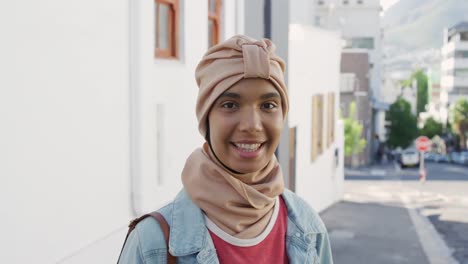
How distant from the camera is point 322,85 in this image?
2009 cm

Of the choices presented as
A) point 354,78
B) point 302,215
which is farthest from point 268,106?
point 354,78

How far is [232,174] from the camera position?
6.95ft

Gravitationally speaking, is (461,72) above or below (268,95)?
above

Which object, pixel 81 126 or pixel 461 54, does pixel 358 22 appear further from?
pixel 81 126

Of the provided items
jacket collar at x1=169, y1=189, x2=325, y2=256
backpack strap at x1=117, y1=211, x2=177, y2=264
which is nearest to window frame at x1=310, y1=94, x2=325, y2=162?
jacket collar at x1=169, y1=189, x2=325, y2=256

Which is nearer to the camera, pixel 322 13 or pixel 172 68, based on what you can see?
pixel 172 68

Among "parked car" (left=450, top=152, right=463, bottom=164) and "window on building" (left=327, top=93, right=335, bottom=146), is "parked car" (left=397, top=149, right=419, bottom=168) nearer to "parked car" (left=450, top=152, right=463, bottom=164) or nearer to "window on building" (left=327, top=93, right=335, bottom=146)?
"parked car" (left=450, top=152, right=463, bottom=164)

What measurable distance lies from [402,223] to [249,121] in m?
17.5

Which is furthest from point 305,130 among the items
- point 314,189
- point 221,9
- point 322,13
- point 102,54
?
point 322,13

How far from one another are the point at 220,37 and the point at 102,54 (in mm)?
3447

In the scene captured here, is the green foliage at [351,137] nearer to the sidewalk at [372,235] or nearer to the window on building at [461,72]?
the sidewalk at [372,235]

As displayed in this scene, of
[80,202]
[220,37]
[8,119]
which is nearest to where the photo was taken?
[8,119]

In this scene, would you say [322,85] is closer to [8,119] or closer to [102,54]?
[102,54]

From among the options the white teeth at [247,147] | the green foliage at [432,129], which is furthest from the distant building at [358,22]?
the white teeth at [247,147]
